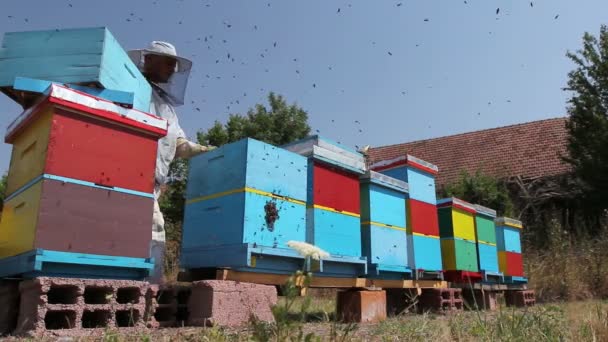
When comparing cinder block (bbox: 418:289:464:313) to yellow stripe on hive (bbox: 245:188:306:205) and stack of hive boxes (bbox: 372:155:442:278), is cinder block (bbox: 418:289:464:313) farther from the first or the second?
yellow stripe on hive (bbox: 245:188:306:205)

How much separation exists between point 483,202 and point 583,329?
1226 cm

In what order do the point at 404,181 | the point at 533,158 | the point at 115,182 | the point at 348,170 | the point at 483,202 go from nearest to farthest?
the point at 115,182
the point at 348,170
the point at 404,181
the point at 483,202
the point at 533,158

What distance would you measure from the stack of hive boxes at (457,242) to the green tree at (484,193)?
789cm

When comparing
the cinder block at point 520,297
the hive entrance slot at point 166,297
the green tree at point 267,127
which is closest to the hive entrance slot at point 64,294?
the hive entrance slot at point 166,297

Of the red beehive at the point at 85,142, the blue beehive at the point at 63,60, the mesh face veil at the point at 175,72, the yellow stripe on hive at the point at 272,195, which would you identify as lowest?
the yellow stripe on hive at the point at 272,195

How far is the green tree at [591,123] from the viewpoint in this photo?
12703 millimetres

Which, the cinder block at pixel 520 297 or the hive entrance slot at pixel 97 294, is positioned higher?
the hive entrance slot at pixel 97 294

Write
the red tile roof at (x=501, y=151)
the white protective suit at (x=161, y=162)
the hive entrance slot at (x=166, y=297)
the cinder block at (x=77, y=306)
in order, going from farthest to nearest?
the red tile roof at (x=501, y=151) < the white protective suit at (x=161, y=162) < the hive entrance slot at (x=166, y=297) < the cinder block at (x=77, y=306)

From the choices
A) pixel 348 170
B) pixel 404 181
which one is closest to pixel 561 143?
pixel 404 181

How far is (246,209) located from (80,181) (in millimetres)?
1174

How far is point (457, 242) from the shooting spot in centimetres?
628

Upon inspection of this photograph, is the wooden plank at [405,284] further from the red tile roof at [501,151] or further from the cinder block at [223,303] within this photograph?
the red tile roof at [501,151]

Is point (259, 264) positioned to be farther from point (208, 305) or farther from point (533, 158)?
point (533, 158)

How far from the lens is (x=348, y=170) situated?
461 centimetres
